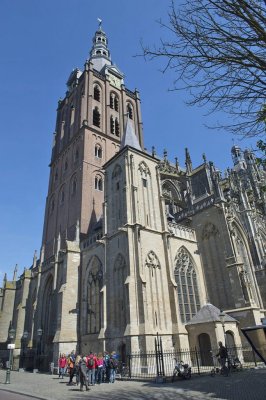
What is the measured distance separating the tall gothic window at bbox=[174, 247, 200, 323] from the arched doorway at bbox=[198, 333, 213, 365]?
7.40ft

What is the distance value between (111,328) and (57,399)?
10025mm

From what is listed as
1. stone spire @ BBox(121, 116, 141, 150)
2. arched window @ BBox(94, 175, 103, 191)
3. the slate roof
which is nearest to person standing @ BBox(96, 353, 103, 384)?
the slate roof

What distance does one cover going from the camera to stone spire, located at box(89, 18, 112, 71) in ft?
159

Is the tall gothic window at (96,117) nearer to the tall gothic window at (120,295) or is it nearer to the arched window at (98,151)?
the arched window at (98,151)

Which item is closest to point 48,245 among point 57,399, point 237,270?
point 237,270

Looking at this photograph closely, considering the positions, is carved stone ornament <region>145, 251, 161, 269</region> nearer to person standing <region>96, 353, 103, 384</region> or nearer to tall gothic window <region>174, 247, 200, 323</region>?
tall gothic window <region>174, 247, 200, 323</region>

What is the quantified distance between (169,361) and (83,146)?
24.3m

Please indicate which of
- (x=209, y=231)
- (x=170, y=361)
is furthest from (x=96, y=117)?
(x=170, y=361)

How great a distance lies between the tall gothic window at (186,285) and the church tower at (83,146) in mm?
9852

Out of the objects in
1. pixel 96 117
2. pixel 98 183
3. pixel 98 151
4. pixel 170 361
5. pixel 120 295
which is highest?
pixel 96 117

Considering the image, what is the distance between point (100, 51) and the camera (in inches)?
2077

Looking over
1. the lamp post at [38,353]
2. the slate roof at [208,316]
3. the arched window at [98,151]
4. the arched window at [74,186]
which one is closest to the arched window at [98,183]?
the arched window at [74,186]

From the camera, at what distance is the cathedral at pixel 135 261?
1833 cm

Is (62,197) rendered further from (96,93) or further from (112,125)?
(96,93)
